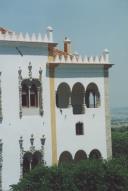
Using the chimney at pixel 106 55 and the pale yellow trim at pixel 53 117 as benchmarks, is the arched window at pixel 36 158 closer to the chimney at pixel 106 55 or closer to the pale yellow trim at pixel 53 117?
the pale yellow trim at pixel 53 117

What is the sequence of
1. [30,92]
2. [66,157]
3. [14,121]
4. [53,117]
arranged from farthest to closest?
[66,157], [53,117], [30,92], [14,121]

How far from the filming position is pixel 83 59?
1638 inches

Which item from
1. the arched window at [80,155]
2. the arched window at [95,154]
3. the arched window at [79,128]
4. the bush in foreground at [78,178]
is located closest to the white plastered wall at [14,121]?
the arched window at [79,128]

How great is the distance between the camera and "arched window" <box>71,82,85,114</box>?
42.0 meters

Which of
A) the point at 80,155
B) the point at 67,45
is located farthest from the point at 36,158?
the point at 67,45

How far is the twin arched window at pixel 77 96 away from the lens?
41.5 metres

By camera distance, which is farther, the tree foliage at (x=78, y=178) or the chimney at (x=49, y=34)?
the chimney at (x=49, y=34)

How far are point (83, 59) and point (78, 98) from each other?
3.13 meters

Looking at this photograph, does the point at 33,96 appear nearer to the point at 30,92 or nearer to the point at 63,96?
the point at 30,92

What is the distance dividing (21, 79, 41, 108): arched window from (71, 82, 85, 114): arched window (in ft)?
13.7

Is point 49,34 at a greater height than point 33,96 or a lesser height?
greater

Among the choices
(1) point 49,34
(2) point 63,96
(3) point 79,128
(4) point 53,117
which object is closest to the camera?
(4) point 53,117

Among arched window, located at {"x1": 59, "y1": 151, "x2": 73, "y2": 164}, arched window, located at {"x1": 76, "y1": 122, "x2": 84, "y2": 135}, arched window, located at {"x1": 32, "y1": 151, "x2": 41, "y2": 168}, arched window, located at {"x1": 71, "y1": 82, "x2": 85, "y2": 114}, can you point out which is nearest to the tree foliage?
arched window, located at {"x1": 32, "y1": 151, "x2": 41, "y2": 168}

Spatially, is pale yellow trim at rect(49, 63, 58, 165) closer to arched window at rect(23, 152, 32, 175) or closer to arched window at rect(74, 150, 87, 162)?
arched window at rect(23, 152, 32, 175)
